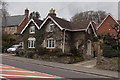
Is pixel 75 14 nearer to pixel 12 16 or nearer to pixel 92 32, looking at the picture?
pixel 12 16

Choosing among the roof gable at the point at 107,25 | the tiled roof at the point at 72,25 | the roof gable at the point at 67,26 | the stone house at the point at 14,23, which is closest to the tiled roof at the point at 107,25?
the roof gable at the point at 107,25

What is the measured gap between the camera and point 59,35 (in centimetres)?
3031

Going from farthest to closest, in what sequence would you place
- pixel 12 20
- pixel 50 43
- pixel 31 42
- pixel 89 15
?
1. pixel 89 15
2. pixel 12 20
3. pixel 31 42
4. pixel 50 43

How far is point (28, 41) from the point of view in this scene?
3366 cm

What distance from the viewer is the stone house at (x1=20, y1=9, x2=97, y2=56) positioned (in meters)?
30.4

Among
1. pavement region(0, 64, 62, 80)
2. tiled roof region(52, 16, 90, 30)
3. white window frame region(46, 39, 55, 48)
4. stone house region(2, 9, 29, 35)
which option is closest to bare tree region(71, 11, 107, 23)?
stone house region(2, 9, 29, 35)

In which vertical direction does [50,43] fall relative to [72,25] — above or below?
below

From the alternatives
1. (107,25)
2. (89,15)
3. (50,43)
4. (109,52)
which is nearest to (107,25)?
(107,25)

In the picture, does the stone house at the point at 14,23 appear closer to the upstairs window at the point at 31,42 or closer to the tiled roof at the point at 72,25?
the upstairs window at the point at 31,42

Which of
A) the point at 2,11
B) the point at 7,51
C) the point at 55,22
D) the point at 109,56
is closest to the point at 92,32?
the point at 55,22

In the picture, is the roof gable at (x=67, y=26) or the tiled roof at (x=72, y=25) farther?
the tiled roof at (x=72, y=25)

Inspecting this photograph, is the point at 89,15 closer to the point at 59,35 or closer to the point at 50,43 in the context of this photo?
the point at 50,43

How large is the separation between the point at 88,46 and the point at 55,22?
6817mm

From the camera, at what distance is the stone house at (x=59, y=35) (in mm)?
30359
